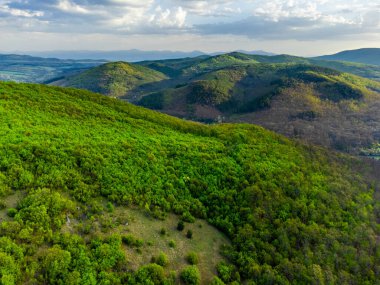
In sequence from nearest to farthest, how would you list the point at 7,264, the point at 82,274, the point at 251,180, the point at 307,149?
1. the point at 7,264
2. the point at 82,274
3. the point at 251,180
4. the point at 307,149

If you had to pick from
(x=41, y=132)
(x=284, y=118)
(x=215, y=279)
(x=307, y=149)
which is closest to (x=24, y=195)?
(x=41, y=132)

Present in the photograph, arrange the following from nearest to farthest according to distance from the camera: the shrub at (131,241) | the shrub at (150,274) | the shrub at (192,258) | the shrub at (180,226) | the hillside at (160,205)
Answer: the shrub at (150,274)
the hillside at (160,205)
the shrub at (131,241)
the shrub at (192,258)
the shrub at (180,226)

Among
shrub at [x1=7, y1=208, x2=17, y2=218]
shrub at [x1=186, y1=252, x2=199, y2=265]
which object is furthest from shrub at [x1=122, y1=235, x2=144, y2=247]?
shrub at [x1=7, y1=208, x2=17, y2=218]

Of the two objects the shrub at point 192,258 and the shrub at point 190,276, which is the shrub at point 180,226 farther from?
the shrub at point 190,276

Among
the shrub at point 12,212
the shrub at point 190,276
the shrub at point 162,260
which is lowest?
the shrub at point 190,276

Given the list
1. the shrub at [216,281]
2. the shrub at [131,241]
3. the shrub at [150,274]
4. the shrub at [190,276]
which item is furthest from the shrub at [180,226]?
the shrub at [150,274]

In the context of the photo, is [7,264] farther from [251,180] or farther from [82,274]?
[251,180]

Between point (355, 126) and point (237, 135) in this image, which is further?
point (355, 126)
